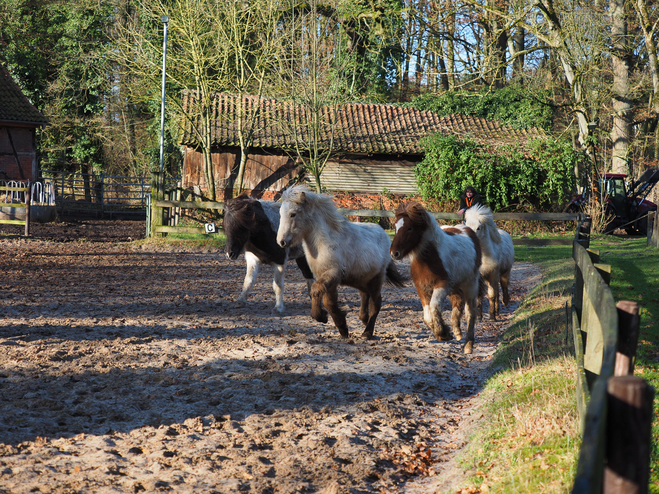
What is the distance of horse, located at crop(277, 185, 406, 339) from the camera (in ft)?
21.5

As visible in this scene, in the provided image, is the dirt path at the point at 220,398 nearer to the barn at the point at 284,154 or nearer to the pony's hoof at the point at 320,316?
the pony's hoof at the point at 320,316

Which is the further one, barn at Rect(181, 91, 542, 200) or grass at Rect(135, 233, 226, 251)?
barn at Rect(181, 91, 542, 200)

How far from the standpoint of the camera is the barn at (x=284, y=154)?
1003 inches

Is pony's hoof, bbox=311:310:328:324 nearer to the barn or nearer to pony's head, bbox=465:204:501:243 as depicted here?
pony's head, bbox=465:204:501:243

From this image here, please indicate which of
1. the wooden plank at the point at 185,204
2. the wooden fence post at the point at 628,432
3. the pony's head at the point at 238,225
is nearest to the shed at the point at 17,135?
the wooden plank at the point at 185,204

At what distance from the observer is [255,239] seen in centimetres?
875

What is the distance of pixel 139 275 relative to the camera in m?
11.6

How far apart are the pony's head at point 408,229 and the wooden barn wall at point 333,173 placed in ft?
63.0

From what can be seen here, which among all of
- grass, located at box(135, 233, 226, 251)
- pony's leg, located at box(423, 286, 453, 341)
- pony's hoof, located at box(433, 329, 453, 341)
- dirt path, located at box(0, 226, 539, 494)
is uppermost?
pony's leg, located at box(423, 286, 453, 341)

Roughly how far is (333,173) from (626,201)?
1155 centimetres

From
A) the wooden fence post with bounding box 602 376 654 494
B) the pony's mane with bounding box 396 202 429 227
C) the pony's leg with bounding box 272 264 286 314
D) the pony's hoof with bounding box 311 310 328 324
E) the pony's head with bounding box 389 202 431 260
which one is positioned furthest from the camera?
the pony's leg with bounding box 272 264 286 314

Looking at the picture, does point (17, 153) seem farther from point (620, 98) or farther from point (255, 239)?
point (620, 98)

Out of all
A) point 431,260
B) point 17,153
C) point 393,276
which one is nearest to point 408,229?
point 431,260

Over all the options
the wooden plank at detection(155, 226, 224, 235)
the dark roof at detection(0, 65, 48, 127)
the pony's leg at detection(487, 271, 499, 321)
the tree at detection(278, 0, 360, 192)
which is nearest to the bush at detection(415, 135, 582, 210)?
the tree at detection(278, 0, 360, 192)
